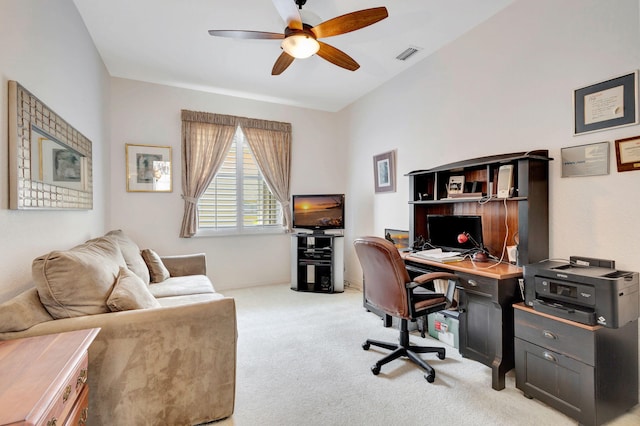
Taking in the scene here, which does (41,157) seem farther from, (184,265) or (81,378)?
(184,265)

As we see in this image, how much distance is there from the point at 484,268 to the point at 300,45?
2.26m

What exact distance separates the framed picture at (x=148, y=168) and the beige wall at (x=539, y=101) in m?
3.19

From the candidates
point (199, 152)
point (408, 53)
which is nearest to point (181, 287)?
point (199, 152)

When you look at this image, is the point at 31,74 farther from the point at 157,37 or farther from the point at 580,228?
the point at 580,228

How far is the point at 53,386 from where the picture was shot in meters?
0.89

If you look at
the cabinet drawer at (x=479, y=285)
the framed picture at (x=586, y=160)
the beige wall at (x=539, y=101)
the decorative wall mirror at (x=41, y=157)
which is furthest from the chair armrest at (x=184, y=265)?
the framed picture at (x=586, y=160)

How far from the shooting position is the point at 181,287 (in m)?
2.76

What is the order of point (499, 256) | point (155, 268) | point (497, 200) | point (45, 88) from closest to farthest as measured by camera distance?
point (45, 88)
point (497, 200)
point (499, 256)
point (155, 268)

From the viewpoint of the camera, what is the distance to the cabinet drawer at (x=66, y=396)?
901 millimetres

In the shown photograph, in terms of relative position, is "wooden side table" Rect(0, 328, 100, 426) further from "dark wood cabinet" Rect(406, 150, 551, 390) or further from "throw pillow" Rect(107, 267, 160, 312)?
"dark wood cabinet" Rect(406, 150, 551, 390)

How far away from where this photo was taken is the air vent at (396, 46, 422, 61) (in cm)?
316

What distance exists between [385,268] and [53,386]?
183 centimetres

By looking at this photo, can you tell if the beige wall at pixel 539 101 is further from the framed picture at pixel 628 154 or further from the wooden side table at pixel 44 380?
the wooden side table at pixel 44 380

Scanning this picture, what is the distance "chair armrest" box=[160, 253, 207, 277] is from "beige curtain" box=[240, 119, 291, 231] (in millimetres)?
1631
